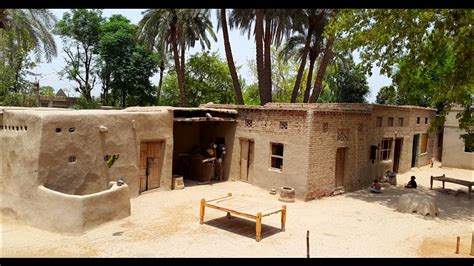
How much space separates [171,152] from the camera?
49.4 feet

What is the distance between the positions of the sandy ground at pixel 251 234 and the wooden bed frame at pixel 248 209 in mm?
388

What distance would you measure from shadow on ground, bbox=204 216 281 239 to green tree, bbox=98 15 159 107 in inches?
842

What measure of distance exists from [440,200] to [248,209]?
9357 millimetres

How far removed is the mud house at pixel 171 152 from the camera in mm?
10781

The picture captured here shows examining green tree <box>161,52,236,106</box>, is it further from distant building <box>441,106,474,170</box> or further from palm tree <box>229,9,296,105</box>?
distant building <box>441,106,474,170</box>

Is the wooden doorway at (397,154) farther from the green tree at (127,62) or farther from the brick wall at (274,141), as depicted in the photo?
the green tree at (127,62)

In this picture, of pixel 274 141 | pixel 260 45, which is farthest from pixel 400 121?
pixel 274 141

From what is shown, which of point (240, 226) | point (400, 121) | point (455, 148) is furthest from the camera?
point (455, 148)

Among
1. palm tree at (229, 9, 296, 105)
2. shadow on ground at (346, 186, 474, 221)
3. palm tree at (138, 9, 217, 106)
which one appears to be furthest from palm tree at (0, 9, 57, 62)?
shadow on ground at (346, 186, 474, 221)

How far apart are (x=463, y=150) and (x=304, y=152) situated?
50.3 ft

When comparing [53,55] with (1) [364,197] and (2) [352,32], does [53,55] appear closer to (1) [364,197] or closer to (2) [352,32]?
(2) [352,32]

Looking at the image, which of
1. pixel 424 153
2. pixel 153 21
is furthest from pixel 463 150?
pixel 153 21

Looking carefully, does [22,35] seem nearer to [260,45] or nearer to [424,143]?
[260,45]

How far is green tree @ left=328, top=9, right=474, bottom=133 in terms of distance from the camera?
1308 centimetres
